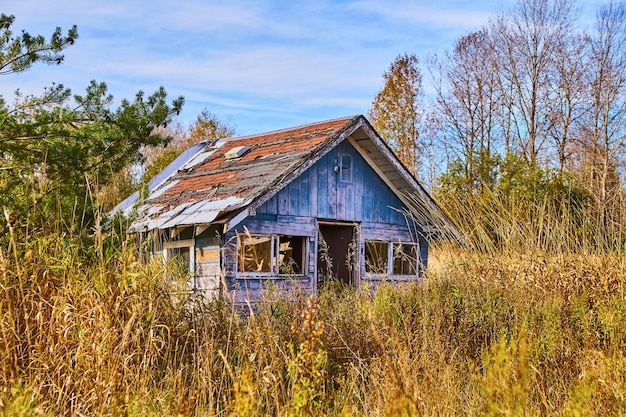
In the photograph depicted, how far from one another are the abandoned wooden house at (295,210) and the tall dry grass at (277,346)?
3599mm

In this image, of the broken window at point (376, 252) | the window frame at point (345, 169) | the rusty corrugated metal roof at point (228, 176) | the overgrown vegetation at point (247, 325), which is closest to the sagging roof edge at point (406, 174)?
the rusty corrugated metal roof at point (228, 176)

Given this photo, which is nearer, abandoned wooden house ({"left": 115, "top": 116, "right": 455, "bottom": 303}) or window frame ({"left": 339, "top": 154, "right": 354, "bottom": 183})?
abandoned wooden house ({"left": 115, "top": 116, "right": 455, "bottom": 303})

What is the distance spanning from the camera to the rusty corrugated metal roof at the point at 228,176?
11516mm

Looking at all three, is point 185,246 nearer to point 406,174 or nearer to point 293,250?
point 293,250

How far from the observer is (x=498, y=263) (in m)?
8.95

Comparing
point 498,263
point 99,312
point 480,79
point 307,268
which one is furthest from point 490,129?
point 99,312

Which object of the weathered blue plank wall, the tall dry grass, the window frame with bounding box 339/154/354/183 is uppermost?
the window frame with bounding box 339/154/354/183

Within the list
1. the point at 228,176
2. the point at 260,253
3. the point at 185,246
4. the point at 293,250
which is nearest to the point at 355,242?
the point at 293,250

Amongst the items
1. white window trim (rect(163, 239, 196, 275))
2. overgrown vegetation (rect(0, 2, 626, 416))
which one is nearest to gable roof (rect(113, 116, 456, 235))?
white window trim (rect(163, 239, 196, 275))

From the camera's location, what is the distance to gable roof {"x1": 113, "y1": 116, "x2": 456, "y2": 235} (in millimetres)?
11453

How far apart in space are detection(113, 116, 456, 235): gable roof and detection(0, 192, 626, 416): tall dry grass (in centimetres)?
355

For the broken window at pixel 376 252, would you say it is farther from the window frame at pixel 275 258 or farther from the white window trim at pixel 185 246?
the white window trim at pixel 185 246

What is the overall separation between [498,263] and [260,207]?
4689 millimetres

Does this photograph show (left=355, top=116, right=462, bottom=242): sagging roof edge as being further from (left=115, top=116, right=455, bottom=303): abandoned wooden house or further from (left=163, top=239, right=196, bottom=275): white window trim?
(left=163, top=239, right=196, bottom=275): white window trim
